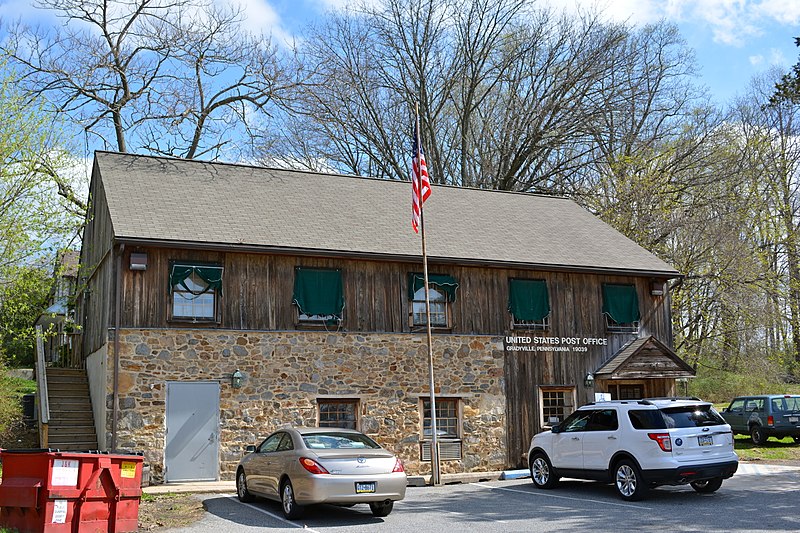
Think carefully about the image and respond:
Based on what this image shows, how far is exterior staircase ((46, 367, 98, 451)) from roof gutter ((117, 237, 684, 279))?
467 cm

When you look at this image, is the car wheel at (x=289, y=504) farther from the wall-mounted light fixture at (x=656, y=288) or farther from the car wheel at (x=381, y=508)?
the wall-mounted light fixture at (x=656, y=288)

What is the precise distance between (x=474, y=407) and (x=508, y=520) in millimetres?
8569

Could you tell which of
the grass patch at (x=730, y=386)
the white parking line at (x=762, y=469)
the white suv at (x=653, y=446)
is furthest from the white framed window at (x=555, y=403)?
the grass patch at (x=730, y=386)

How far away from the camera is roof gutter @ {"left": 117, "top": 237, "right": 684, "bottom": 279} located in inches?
687

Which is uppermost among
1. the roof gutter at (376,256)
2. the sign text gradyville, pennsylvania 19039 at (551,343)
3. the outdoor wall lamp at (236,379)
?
the roof gutter at (376,256)

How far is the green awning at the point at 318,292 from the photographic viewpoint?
18875 mm

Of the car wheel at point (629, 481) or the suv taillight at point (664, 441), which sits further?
the car wheel at point (629, 481)

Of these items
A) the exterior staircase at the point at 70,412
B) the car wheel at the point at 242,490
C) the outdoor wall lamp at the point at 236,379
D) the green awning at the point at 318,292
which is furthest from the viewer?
the green awning at the point at 318,292

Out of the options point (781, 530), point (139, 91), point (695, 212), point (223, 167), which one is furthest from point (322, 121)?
point (781, 530)

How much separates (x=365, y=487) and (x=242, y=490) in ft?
11.6

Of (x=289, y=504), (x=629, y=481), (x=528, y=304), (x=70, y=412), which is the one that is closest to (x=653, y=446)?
(x=629, y=481)

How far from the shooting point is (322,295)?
62.5ft

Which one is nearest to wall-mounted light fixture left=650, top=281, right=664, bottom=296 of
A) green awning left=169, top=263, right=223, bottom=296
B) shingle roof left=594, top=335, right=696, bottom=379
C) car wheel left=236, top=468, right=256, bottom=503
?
shingle roof left=594, top=335, right=696, bottom=379

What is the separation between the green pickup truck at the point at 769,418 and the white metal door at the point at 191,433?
16.2m
